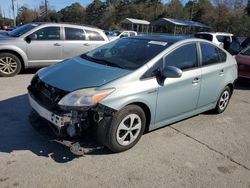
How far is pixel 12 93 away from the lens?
6.26m

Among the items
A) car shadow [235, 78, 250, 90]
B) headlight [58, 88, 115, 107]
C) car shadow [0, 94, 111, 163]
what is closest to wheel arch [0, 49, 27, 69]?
car shadow [0, 94, 111, 163]

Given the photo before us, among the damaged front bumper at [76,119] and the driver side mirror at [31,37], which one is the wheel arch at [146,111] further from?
the driver side mirror at [31,37]

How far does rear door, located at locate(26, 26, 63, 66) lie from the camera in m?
8.11

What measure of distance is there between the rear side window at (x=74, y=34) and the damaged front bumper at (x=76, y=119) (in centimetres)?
556

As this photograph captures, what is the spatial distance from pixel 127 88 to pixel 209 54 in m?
2.25

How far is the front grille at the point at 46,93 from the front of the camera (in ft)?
11.7

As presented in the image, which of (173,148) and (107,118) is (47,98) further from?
(173,148)

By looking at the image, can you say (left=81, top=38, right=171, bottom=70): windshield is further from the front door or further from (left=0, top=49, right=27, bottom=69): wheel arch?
(left=0, top=49, right=27, bottom=69): wheel arch

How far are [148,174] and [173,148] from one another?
34.1 inches

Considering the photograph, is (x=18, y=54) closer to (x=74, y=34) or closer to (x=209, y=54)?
(x=74, y=34)

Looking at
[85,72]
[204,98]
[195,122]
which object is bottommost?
[195,122]

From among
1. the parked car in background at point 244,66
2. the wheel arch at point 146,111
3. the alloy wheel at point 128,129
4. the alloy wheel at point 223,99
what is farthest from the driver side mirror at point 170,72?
the parked car in background at point 244,66

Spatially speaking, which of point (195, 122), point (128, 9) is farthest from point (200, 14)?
point (195, 122)

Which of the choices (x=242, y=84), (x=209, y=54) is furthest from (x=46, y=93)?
(x=242, y=84)
